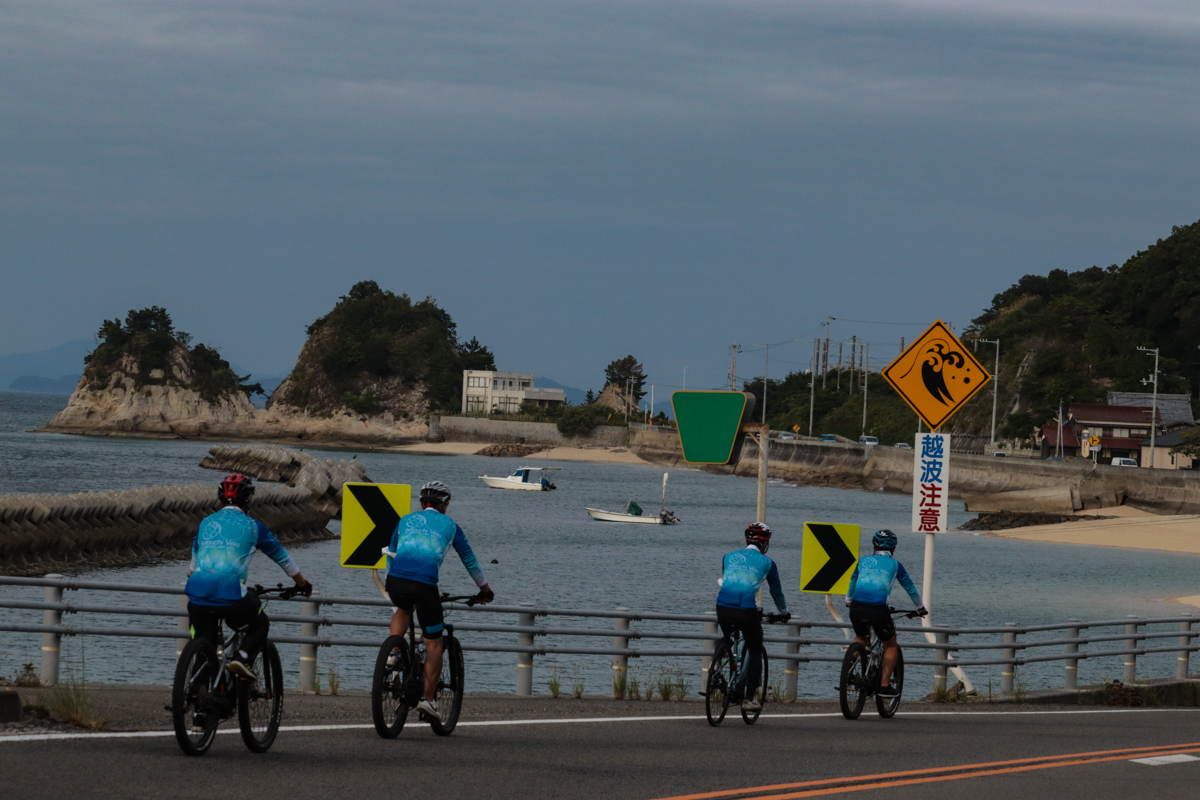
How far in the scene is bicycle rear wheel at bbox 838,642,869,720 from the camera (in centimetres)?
1362

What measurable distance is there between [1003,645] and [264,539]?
36.1 ft

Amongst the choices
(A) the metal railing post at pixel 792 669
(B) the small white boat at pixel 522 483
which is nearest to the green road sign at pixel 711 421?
(A) the metal railing post at pixel 792 669

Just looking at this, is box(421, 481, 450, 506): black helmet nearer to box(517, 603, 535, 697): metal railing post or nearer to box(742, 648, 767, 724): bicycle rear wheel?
box(742, 648, 767, 724): bicycle rear wheel

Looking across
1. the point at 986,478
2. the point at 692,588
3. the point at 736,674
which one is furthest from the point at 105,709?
the point at 986,478

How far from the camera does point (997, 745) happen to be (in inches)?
486

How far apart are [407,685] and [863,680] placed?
547 cm

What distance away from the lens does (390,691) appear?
10094 mm

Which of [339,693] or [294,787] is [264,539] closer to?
[294,787]

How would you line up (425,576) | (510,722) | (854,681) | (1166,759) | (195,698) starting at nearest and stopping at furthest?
1. (195,698)
2. (425,576)
3. (1166,759)
4. (510,722)
5. (854,681)

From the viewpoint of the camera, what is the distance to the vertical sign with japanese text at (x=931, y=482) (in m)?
17.6

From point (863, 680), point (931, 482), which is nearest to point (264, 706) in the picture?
point (863, 680)

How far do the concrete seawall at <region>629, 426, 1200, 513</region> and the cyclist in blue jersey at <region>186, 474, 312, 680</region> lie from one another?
81636mm

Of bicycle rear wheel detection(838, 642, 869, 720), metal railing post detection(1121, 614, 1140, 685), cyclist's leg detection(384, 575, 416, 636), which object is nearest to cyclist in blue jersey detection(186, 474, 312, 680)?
cyclist's leg detection(384, 575, 416, 636)

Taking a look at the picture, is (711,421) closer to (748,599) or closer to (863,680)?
(748,599)
